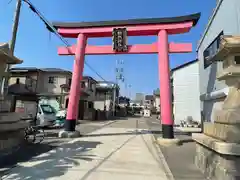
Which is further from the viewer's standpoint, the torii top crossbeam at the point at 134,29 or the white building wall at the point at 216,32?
the torii top crossbeam at the point at 134,29

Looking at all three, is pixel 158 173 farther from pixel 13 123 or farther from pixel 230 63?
pixel 13 123

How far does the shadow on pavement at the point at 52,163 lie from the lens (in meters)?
4.63

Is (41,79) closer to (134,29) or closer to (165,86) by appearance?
(134,29)

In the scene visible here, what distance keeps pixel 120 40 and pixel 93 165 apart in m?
6.85

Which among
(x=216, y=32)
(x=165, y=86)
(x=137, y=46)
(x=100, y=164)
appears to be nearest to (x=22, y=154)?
(x=100, y=164)

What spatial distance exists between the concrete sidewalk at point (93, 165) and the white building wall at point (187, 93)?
14.0 m

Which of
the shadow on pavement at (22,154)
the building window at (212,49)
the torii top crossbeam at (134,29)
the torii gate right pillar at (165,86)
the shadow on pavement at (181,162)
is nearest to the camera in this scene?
the shadow on pavement at (181,162)

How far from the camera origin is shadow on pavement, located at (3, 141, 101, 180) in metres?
4.63

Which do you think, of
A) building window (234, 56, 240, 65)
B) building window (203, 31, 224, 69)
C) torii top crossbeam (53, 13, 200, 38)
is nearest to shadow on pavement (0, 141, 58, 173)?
building window (234, 56, 240, 65)

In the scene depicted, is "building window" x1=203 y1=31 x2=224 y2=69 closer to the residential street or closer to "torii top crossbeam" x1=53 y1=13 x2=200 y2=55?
"torii top crossbeam" x1=53 y1=13 x2=200 y2=55

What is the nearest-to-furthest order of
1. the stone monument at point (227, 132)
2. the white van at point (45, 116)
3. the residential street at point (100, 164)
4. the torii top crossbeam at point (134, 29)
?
the stone monument at point (227, 132) < the residential street at point (100, 164) < the torii top crossbeam at point (134, 29) < the white van at point (45, 116)

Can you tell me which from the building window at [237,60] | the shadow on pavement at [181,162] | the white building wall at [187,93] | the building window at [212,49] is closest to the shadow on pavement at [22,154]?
the shadow on pavement at [181,162]

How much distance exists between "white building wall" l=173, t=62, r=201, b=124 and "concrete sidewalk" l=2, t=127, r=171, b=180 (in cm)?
1403

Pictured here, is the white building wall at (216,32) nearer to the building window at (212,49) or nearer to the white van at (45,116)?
the building window at (212,49)
